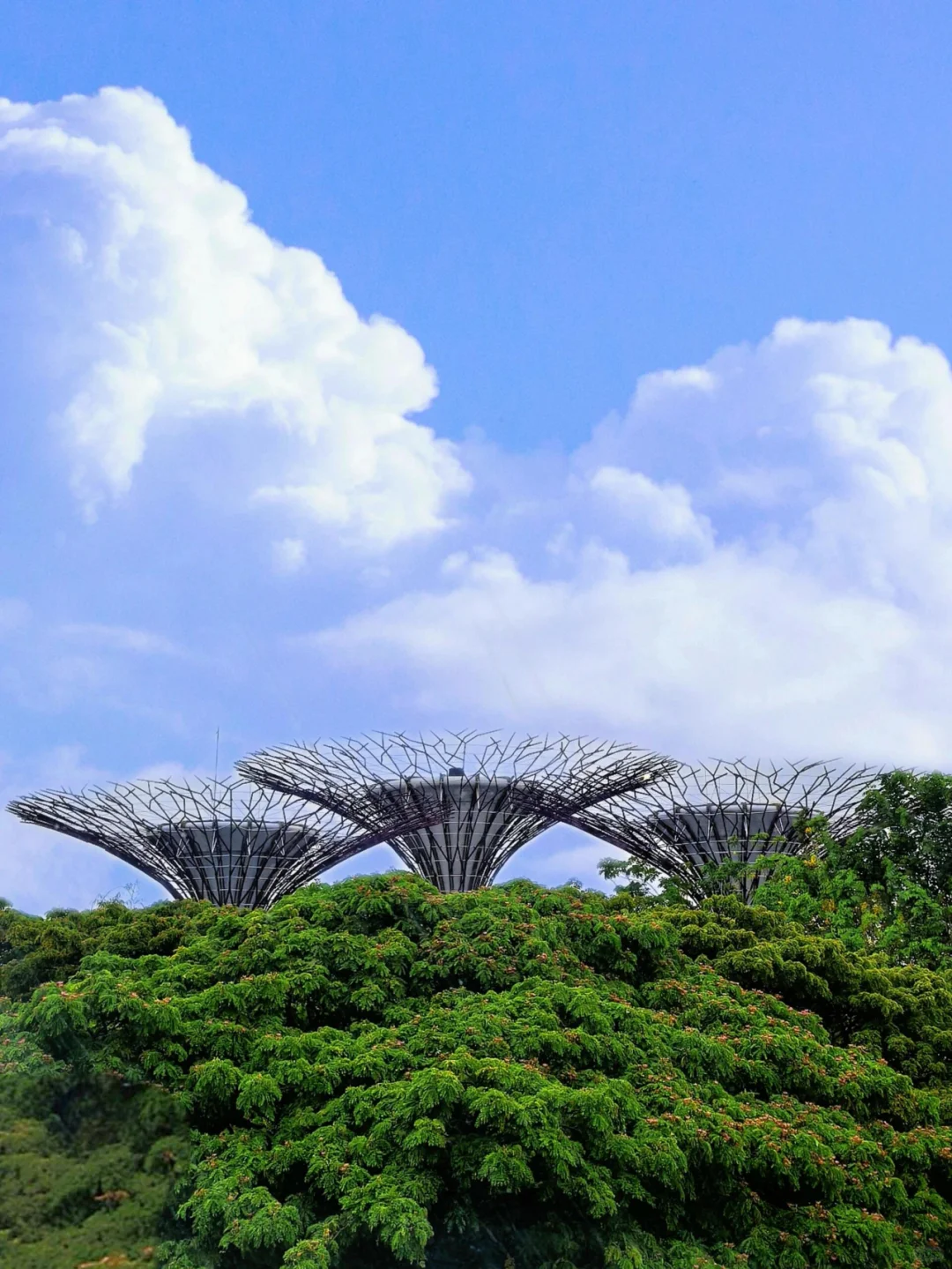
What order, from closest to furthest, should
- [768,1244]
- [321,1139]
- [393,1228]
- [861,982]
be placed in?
[393,1228]
[321,1139]
[768,1244]
[861,982]

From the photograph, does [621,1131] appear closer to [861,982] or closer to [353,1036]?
[353,1036]

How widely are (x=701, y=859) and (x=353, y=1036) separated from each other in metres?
25.3

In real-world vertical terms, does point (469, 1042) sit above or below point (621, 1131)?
above

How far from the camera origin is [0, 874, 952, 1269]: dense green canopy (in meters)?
7.87

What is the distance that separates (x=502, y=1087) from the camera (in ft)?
26.0

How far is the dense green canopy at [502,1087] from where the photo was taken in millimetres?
7871

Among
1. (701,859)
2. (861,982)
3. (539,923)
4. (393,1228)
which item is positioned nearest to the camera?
(393,1228)

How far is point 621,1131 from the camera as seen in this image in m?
8.20

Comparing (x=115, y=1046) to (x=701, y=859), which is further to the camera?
(x=701, y=859)

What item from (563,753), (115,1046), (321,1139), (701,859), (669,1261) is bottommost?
(669,1261)

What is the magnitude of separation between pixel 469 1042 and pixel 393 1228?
4.73 ft

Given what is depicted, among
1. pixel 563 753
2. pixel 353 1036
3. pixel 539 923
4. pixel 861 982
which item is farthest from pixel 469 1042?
pixel 563 753

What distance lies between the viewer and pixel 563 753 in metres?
34.0

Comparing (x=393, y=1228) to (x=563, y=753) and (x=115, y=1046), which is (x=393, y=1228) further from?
(x=563, y=753)
